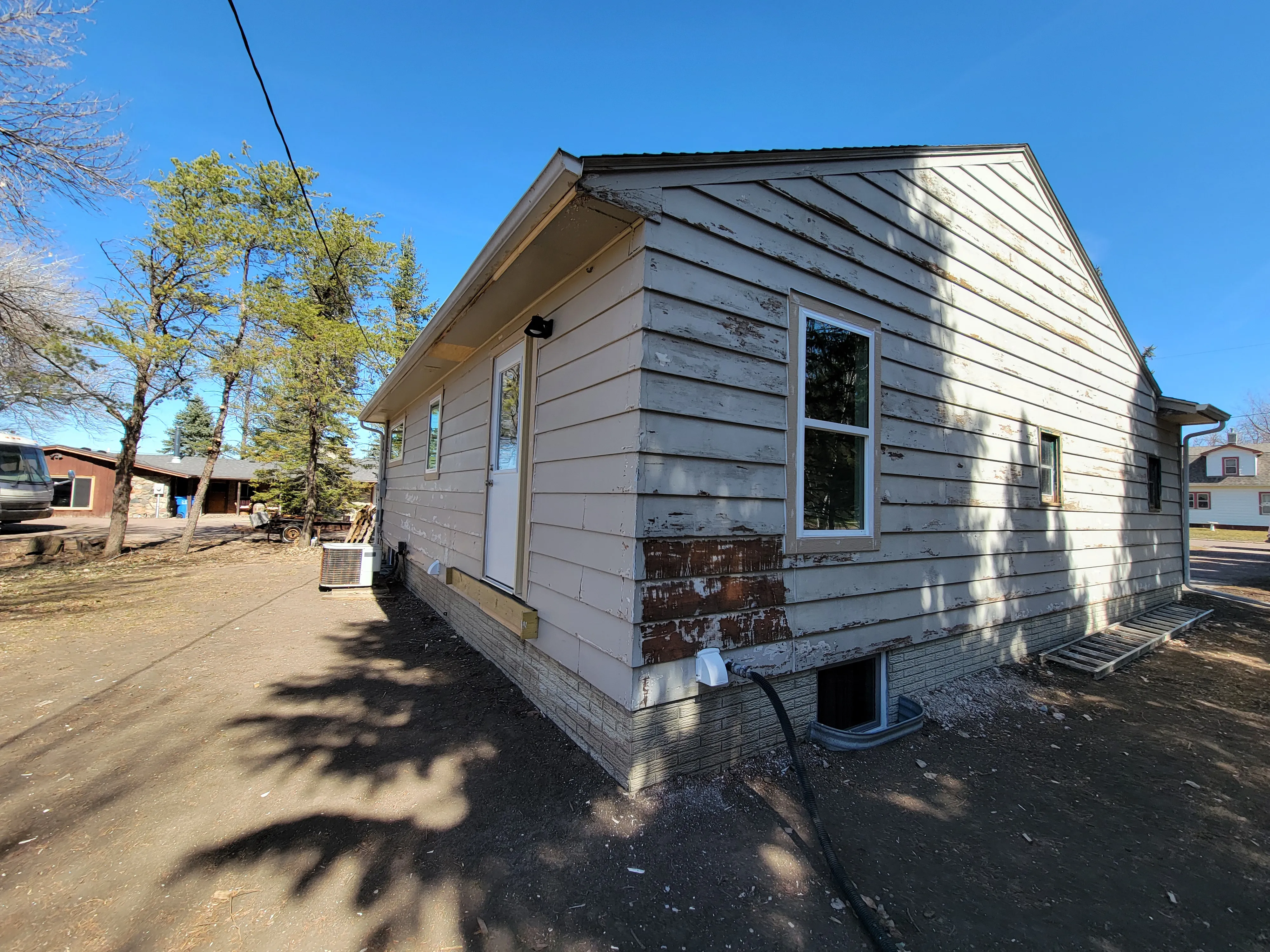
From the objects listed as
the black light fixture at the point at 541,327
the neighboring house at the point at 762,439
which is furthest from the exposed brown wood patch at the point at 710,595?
the black light fixture at the point at 541,327

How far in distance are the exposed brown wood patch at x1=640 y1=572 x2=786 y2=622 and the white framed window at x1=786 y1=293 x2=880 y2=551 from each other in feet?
0.99

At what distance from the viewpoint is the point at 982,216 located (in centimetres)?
476

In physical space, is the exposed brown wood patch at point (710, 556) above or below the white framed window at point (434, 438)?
below

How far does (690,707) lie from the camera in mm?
2703

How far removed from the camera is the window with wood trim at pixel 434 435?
6785 mm

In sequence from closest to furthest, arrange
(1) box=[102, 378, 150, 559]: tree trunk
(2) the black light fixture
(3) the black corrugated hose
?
(3) the black corrugated hose < (2) the black light fixture < (1) box=[102, 378, 150, 559]: tree trunk

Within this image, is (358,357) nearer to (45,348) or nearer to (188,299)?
(188,299)

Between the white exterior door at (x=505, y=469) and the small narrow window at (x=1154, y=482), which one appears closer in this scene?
the white exterior door at (x=505, y=469)

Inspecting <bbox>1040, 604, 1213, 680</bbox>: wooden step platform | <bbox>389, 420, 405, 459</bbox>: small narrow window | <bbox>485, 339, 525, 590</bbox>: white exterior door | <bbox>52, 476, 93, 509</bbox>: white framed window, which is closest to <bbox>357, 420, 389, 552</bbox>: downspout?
<bbox>389, 420, 405, 459</bbox>: small narrow window

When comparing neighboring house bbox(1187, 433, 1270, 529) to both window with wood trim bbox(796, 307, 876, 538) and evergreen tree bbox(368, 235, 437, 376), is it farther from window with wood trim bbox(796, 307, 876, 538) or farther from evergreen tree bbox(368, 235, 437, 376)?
evergreen tree bbox(368, 235, 437, 376)

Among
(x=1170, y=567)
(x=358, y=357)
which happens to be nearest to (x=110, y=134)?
(x=358, y=357)

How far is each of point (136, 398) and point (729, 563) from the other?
46.1 ft

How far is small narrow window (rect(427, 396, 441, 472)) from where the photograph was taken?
6.79 m

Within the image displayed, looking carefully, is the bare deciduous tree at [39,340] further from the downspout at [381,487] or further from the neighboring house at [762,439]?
the neighboring house at [762,439]
